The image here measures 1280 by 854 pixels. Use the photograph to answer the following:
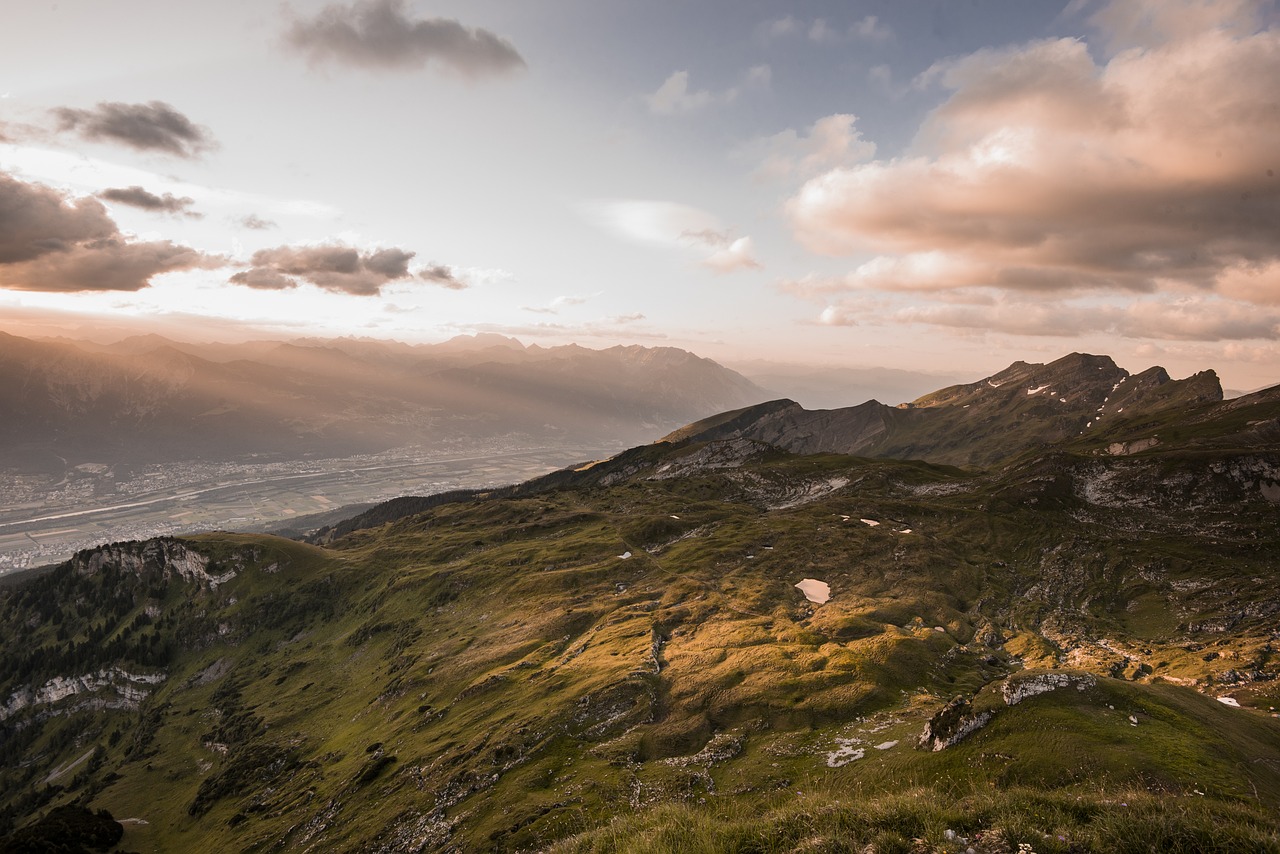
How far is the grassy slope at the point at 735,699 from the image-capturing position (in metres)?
32.9

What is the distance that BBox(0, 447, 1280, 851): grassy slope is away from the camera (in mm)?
32906

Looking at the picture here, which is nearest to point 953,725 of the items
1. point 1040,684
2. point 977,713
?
point 977,713

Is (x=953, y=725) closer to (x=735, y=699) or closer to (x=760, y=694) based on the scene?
(x=760, y=694)

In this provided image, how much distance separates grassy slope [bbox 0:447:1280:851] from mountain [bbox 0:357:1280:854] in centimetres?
37

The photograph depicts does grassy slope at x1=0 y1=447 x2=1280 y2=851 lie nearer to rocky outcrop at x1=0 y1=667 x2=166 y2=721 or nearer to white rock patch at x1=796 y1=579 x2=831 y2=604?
white rock patch at x1=796 y1=579 x2=831 y2=604

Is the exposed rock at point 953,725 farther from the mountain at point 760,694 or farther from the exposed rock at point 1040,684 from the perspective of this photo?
the exposed rock at point 1040,684

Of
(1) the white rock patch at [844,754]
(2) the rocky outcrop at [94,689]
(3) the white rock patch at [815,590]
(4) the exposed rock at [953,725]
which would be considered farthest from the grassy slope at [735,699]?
(2) the rocky outcrop at [94,689]

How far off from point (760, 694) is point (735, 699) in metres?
3.10

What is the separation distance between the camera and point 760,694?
67.4 metres

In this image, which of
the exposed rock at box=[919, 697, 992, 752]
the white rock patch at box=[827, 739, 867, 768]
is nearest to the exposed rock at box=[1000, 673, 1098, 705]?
the exposed rock at box=[919, 697, 992, 752]

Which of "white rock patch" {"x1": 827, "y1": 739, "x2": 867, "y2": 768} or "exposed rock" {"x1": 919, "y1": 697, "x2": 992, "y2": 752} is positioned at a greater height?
"exposed rock" {"x1": 919, "y1": 697, "x2": 992, "y2": 752}

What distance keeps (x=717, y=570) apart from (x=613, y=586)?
2606 centimetres

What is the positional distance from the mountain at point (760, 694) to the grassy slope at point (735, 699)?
0.37 metres

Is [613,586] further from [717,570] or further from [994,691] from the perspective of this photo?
[994,691]
